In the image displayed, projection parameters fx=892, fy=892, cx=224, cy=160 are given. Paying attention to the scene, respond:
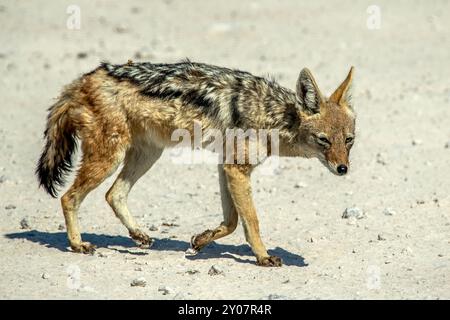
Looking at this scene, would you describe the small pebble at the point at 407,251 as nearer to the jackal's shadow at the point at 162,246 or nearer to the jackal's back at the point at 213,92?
the jackal's shadow at the point at 162,246

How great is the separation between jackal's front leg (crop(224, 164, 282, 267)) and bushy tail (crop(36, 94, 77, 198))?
5.68 feet

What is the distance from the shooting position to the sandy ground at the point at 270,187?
8.25 meters

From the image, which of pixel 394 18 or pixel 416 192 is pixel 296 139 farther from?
pixel 394 18

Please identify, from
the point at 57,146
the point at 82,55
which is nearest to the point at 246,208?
the point at 57,146

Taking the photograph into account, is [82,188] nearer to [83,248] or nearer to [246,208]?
[83,248]

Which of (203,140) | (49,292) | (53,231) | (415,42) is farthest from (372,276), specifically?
(415,42)

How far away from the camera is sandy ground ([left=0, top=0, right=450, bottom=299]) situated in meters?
8.25

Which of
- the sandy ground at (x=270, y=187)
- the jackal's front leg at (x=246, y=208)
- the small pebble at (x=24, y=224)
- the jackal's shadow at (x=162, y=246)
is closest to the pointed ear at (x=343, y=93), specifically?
the jackal's front leg at (x=246, y=208)

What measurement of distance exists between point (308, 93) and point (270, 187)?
9.15 feet

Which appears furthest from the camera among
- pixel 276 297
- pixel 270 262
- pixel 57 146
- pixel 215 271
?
pixel 57 146

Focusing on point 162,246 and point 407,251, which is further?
point 162,246

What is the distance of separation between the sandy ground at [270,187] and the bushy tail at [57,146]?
70 cm

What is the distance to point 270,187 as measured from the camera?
11.5 meters

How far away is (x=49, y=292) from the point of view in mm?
7773
